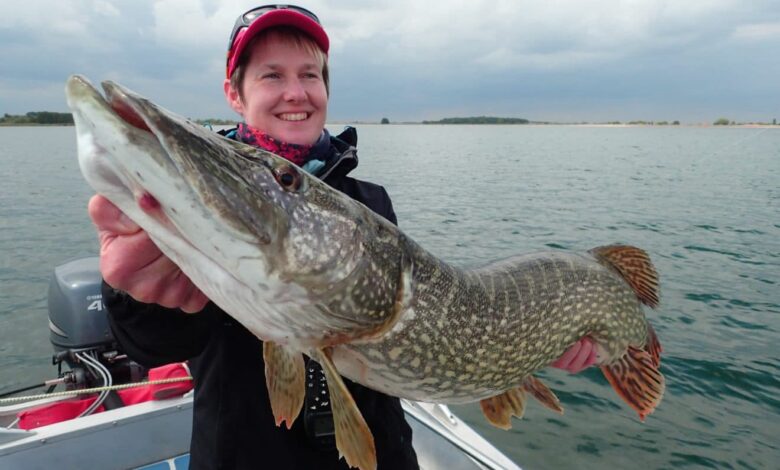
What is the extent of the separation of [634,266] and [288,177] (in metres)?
1.76

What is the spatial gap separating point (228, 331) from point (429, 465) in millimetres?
1612

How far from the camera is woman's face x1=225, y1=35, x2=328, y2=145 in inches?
76.6

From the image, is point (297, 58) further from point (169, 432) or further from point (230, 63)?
point (169, 432)

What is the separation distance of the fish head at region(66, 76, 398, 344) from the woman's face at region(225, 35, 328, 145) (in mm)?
734

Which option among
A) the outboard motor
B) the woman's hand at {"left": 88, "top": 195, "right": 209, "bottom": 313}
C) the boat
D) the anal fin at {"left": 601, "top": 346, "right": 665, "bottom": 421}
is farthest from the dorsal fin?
the outboard motor

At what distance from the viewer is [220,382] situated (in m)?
1.57

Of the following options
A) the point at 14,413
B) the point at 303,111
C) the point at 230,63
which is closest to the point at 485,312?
the point at 303,111

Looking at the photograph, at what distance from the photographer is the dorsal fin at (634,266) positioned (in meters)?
2.36

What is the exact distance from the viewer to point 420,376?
1.59 metres

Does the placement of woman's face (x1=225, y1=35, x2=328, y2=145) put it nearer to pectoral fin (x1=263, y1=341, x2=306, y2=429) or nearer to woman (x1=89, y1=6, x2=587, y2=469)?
woman (x1=89, y1=6, x2=587, y2=469)

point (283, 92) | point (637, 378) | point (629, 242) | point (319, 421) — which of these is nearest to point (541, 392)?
point (637, 378)

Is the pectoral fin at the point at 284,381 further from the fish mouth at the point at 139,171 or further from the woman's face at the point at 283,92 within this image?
the woman's face at the point at 283,92

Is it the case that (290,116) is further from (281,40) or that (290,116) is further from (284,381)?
(284,381)

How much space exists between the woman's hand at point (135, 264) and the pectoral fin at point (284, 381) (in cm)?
28
